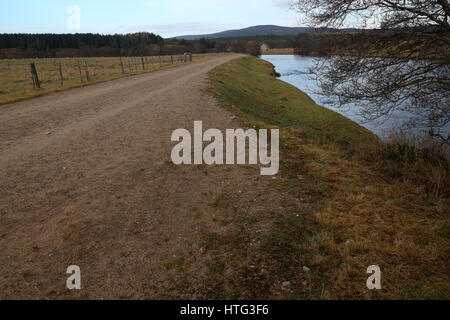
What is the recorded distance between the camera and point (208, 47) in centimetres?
11012

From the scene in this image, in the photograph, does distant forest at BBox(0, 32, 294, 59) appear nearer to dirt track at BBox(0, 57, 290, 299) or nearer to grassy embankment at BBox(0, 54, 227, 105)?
grassy embankment at BBox(0, 54, 227, 105)

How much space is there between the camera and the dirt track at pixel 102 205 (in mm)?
3217

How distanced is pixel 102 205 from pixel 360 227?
4196mm

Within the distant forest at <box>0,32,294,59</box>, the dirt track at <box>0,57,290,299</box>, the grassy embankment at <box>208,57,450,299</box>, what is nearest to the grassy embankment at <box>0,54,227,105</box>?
the dirt track at <box>0,57,290,299</box>

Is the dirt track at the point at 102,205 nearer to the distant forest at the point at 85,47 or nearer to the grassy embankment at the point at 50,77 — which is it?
A: the grassy embankment at the point at 50,77

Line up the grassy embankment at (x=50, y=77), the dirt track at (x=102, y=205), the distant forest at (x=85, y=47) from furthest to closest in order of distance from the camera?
the distant forest at (x=85, y=47) < the grassy embankment at (x=50, y=77) < the dirt track at (x=102, y=205)

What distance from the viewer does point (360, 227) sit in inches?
169

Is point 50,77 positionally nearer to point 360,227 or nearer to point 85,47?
point 360,227

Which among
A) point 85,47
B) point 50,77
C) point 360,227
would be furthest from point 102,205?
point 85,47

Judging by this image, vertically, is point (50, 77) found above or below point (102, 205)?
above

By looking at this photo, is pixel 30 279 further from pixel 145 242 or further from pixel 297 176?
pixel 297 176

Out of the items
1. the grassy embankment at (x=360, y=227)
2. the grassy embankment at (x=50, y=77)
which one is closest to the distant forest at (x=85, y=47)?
the grassy embankment at (x=50, y=77)

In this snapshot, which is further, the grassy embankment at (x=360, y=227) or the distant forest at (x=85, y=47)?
the distant forest at (x=85, y=47)

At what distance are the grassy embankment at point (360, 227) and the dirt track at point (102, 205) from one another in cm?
81
